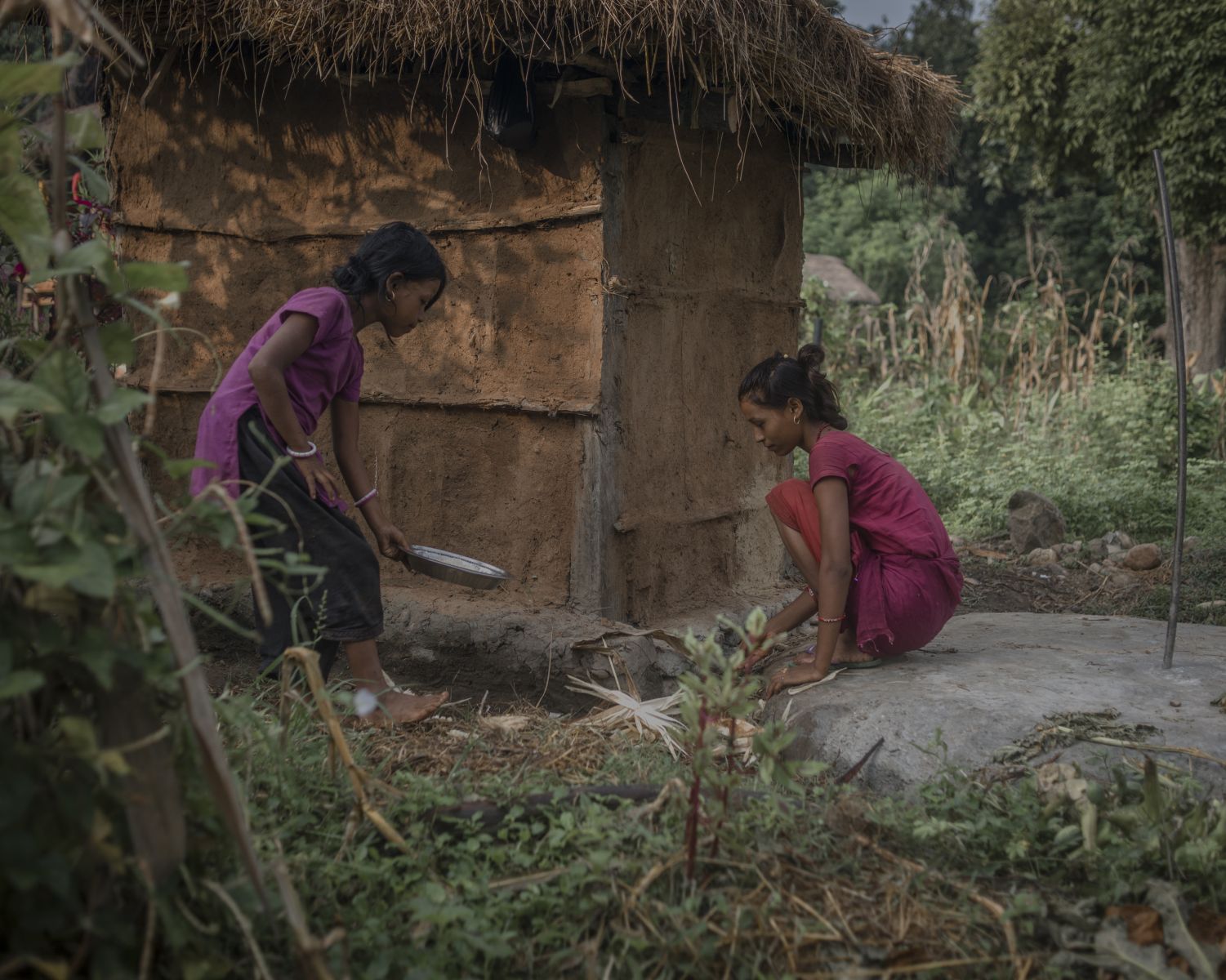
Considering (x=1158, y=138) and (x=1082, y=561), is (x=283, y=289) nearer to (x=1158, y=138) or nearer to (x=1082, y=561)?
(x=1082, y=561)

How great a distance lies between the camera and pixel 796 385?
3.57 m

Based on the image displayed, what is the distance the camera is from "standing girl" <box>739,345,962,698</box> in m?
3.50

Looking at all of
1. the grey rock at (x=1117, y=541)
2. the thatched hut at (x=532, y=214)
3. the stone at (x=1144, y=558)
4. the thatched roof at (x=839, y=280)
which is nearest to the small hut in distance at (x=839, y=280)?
the thatched roof at (x=839, y=280)

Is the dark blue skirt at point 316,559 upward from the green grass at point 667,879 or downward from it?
upward

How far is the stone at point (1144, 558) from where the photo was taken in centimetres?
616

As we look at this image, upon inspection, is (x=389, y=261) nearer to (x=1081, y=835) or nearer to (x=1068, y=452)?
(x=1081, y=835)

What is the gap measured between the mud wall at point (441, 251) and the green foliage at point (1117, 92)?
8571mm

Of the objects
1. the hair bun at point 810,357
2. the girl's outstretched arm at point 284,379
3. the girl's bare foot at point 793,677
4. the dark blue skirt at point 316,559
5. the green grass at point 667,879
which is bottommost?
the girl's bare foot at point 793,677

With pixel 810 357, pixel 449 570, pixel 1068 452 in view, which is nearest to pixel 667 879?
pixel 449 570

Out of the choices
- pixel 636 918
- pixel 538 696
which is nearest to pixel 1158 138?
pixel 538 696

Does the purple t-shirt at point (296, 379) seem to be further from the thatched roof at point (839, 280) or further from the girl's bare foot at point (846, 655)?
the thatched roof at point (839, 280)

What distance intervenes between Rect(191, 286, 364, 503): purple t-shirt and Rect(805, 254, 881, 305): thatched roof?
1080 cm

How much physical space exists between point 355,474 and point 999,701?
199 centimetres

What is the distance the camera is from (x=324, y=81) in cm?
406
